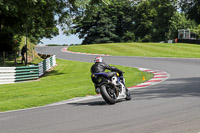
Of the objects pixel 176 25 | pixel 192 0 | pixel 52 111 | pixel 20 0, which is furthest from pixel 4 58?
pixel 176 25

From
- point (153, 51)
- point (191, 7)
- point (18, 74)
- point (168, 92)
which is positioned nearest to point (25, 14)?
point (18, 74)

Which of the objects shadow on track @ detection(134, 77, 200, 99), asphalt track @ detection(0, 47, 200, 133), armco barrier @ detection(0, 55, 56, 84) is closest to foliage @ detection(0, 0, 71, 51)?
armco barrier @ detection(0, 55, 56, 84)

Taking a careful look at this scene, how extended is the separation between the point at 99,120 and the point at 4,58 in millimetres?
20836

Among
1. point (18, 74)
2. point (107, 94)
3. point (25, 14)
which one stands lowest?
point (18, 74)

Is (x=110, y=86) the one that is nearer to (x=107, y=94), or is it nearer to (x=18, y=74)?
(x=107, y=94)

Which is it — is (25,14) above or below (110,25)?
below

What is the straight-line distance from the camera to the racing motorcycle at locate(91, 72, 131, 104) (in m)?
9.90

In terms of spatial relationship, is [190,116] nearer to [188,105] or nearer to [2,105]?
[188,105]

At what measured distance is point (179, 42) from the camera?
64125 millimetres

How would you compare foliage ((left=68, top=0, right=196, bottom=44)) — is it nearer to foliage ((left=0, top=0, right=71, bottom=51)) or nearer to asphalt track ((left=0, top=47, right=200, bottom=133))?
foliage ((left=0, top=0, right=71, bottom=51))

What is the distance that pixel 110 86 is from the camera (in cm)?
1019

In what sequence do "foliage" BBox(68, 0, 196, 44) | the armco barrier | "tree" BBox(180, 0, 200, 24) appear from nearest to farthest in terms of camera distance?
1. the armco barrier
2. "tree" BBox(180, 0, 200, 24)
3. "foliage" BBox(68, 0, 196, 44)

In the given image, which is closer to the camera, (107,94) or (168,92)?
(107,94)

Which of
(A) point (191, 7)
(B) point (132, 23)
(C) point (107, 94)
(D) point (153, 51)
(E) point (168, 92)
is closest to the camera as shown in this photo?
(C) point (107, 94)
